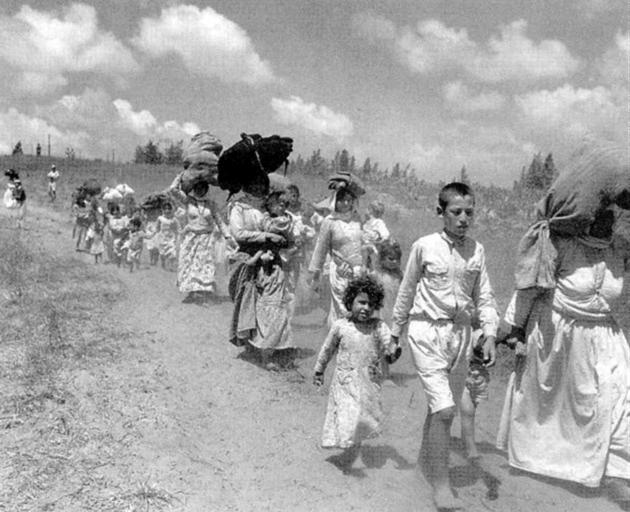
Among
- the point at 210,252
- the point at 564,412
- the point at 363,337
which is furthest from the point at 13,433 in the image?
the point at 210,252

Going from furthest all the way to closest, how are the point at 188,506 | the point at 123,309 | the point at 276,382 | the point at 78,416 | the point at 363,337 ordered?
the point at 123,309 → the point at 276,382 → the point at 78,416 → the point at 363,337 → the point at 188,506

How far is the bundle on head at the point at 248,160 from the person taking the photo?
6957 mm

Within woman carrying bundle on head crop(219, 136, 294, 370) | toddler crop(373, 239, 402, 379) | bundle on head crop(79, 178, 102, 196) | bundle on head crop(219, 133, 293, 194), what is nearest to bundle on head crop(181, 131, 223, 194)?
bundle on head crop(219, 133, 293, 194)

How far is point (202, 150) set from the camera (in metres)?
9.54

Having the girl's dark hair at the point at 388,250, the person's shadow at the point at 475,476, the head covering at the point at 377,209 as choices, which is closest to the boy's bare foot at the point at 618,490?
the person's shadow at the point at 475,476

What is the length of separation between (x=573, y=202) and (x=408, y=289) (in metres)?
1.27

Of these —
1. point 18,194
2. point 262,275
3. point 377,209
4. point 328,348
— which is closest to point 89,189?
point 18,194

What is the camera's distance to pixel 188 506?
12.5ft

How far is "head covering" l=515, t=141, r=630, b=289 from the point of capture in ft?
13.5

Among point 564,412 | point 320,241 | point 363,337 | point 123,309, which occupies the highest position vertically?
point 320,241

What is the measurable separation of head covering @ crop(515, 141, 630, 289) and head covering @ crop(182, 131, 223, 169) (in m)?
6.06

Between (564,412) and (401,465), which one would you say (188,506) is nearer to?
(401,465)

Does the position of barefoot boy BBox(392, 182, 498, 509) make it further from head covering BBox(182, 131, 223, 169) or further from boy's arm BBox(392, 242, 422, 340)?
head covering BBox(182, 131, 223, 169)

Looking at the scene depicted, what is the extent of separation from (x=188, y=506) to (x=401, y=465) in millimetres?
1672
